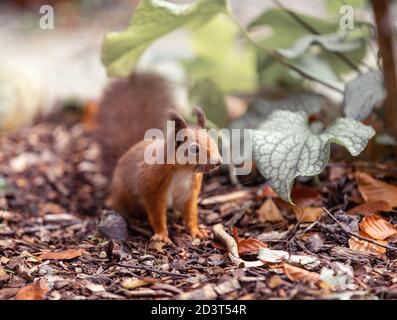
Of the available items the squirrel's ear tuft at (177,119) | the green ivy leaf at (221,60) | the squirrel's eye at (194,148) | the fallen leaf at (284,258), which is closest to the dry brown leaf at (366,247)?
the fallen leaf at (284,258)

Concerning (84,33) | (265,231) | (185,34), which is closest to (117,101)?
(265,231)

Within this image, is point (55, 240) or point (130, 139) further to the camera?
point (130, 139)

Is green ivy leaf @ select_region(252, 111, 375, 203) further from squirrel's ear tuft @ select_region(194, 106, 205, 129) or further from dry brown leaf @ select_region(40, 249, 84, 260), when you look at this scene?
dry brown leaf @ select_region(40, 249, 84, 260)

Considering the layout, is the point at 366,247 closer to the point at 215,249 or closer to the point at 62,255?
the point at 215,249

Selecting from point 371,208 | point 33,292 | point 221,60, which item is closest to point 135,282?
point 33,292

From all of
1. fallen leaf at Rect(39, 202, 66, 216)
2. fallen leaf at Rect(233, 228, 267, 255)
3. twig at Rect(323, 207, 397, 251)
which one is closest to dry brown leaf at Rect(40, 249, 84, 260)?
fallen leaf at Rect(233, 228, 267, 255)

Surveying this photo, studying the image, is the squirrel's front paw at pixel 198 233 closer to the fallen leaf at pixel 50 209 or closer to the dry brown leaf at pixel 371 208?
the dry brown leaf at pixel 371 208

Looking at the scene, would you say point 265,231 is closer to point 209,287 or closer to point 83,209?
point 209,287
